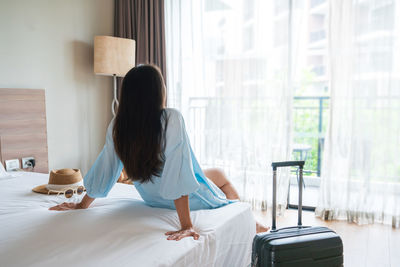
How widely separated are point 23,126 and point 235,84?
197 cm

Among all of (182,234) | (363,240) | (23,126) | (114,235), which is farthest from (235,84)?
(114,235)

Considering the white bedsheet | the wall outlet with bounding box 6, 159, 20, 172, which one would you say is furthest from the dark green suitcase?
the wall outlet with bounding box 6, 159, 20, 172

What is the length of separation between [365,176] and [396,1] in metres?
1.50

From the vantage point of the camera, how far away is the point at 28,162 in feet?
9.11

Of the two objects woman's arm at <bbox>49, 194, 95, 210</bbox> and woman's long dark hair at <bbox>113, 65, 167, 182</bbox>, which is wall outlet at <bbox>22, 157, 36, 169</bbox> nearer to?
woman's arm at <bbox>49, 194, 95, 210</bbox>

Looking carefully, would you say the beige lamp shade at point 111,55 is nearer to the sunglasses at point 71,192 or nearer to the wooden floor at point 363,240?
the sunglasses at point 71,192

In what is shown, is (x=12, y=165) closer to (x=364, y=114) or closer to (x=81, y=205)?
(x=81, y=205)

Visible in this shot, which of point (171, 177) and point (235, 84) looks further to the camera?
point (235, 84)

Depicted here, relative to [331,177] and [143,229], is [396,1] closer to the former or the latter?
[331,177]

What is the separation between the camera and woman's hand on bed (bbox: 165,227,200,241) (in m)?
1.29

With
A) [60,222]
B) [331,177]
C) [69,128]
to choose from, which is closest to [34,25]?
[69,128]

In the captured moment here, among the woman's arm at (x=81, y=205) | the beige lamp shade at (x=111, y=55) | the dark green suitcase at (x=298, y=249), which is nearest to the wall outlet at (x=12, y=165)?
the beige lamp shade at (x=111, y=55)

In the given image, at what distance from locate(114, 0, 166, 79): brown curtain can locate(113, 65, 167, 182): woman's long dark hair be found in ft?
7.26

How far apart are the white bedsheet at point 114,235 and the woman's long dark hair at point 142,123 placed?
0.24 m
